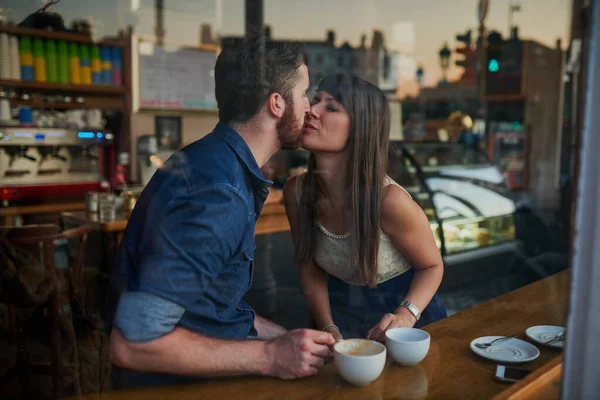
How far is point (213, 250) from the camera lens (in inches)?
41.5

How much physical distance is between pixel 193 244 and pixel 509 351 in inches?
29.7

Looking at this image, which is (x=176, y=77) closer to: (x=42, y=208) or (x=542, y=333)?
(x=542, y=333)

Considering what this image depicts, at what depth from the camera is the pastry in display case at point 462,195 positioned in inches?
119

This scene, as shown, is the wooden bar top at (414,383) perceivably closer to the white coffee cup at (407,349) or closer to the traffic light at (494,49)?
the white coffee cup at (407,349)

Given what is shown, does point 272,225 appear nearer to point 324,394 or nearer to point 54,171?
point 324,394

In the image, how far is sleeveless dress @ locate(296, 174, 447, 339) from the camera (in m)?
1.59

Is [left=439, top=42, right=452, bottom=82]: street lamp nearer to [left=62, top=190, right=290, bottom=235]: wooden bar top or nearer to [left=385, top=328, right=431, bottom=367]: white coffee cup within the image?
[left=62, top=190, right=290, bottom=235]: wooden bar top

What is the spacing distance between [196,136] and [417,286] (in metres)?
0.79

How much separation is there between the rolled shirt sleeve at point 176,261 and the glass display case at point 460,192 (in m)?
2.07

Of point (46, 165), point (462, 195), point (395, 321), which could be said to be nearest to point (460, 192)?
point (462, 195)

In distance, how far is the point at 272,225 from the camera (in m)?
2.31

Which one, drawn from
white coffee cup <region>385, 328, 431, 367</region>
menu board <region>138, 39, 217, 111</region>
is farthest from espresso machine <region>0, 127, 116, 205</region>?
white coffee cup <region>385, 328, 431, 367</region>

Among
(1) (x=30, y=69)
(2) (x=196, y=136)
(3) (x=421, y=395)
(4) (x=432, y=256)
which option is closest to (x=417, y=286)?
(4) (x=432, y=256)

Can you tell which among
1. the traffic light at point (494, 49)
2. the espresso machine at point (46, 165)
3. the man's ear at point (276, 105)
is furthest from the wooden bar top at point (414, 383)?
the espresso machine at point (46, 165)
